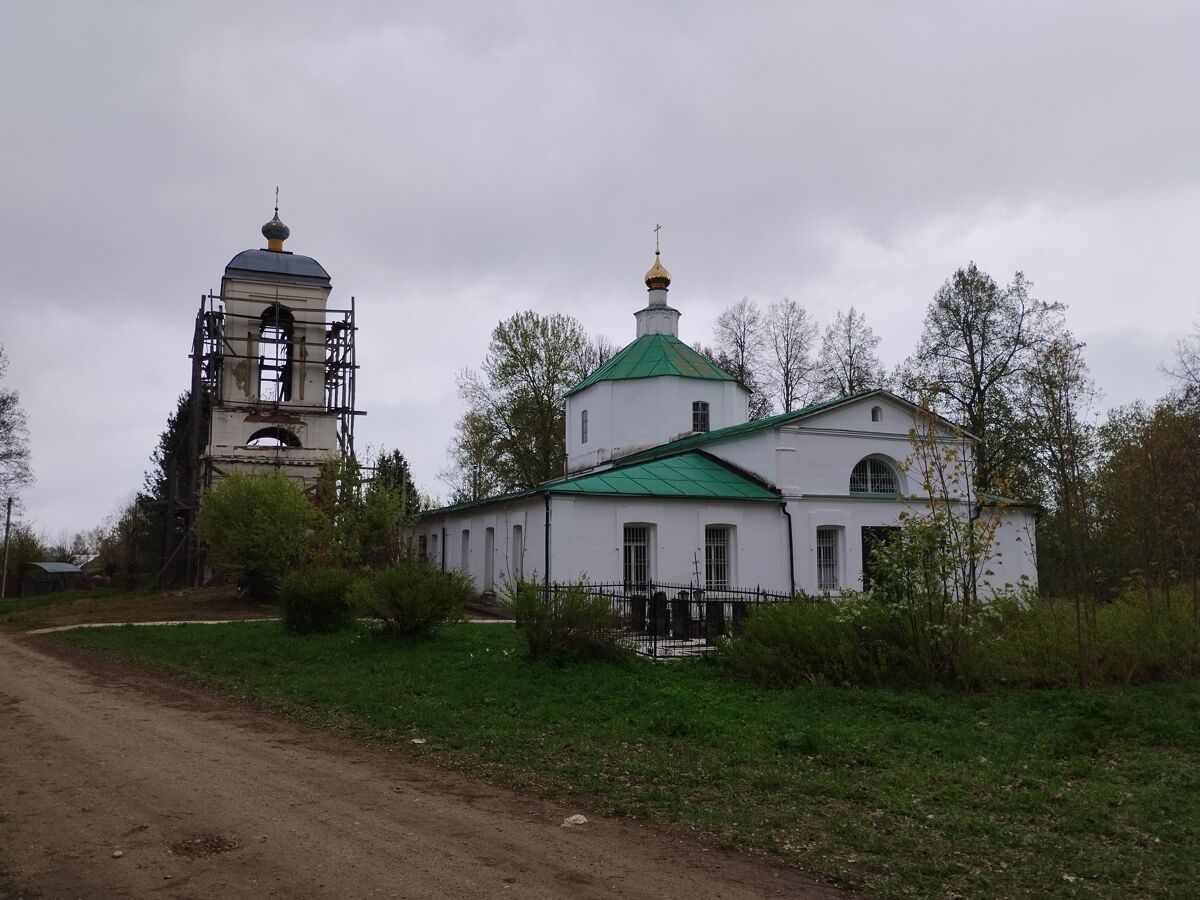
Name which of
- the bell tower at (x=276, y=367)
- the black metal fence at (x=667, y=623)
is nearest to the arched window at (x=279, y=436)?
the bell tower at (x=276, y=367)

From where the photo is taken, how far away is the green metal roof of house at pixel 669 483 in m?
22.8

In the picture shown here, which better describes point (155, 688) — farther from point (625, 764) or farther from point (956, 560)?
point (956, 560)

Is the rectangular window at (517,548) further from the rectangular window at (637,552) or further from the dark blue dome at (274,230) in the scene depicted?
the dark blue dome at (274,230)

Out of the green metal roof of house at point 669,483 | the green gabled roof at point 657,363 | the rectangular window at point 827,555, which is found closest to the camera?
the green metal roof of house at point 669,483

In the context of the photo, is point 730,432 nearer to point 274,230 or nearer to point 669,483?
point 669,483

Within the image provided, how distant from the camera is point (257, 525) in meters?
22.9

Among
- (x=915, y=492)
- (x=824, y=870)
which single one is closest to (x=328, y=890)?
(x=824, y=870)

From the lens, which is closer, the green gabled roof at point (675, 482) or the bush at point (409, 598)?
the bush at point (409, 598)

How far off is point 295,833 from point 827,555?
21.5 m

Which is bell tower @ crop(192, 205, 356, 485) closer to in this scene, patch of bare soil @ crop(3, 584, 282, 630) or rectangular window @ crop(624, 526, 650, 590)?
patch of bare soil @ crop(3, 584, 282, 630)

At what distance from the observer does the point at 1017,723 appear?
31.1ft

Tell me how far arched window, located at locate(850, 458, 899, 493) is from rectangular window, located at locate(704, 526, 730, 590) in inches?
175

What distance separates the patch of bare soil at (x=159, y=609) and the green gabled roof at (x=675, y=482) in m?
7.94

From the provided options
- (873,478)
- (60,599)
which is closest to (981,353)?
(873,478)
